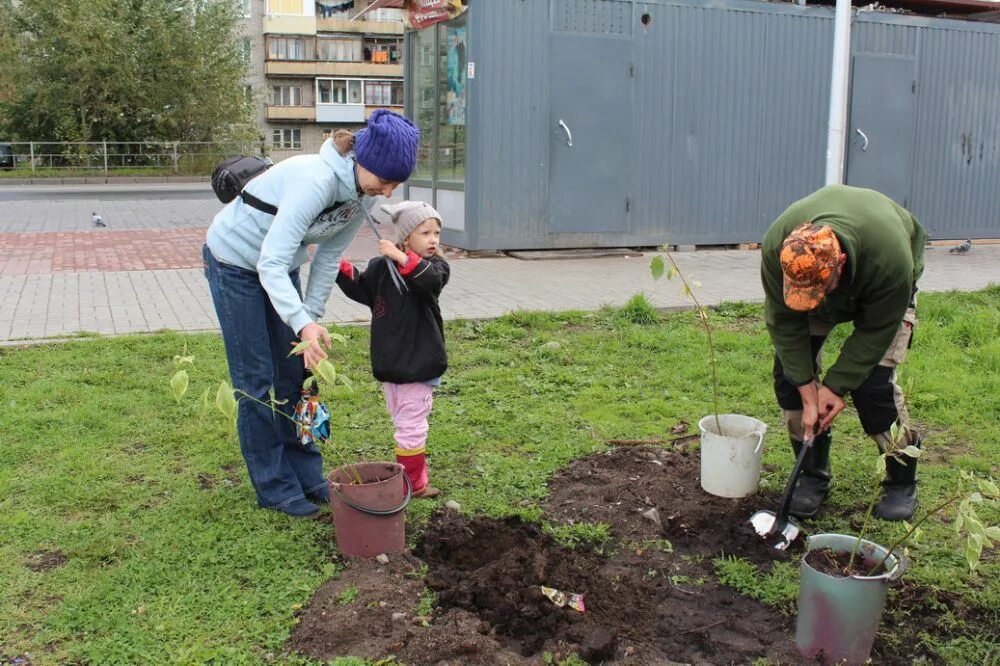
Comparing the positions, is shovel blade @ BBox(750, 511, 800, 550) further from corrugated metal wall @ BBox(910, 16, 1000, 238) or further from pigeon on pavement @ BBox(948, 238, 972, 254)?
corrugated metal wall @ BBox(910, 16, 1000, 238)

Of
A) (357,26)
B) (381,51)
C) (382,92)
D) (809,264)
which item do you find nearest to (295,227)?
(809,264)

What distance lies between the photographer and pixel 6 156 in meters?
30.5

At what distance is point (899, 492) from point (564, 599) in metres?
1.68

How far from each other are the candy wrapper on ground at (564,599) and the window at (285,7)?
5553 cm

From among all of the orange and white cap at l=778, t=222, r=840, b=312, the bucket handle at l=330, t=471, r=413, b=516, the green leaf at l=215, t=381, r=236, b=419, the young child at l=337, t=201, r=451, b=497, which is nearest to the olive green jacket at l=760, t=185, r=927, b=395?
the orange and white cap at l=778, t=222, r=840, b=312

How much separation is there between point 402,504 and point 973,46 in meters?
12.4

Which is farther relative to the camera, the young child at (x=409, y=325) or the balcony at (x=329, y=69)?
the balcony at (x=329, y=69)

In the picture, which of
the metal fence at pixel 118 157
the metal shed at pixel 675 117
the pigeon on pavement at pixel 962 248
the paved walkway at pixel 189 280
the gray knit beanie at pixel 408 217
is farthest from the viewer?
the metal fence at pixel 118 157

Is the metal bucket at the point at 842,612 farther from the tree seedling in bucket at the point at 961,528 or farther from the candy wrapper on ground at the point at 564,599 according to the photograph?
the candy wrapper on ground at the point at 564,599

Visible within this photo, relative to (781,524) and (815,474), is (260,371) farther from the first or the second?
(815,474)

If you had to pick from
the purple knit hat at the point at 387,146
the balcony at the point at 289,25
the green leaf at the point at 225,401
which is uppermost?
the balcony at the point at 289,25

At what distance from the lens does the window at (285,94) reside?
55.8 meters

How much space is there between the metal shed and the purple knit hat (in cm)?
724

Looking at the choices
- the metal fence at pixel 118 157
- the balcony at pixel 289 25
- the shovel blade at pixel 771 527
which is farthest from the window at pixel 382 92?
the shovel blade at pixel 771 527
